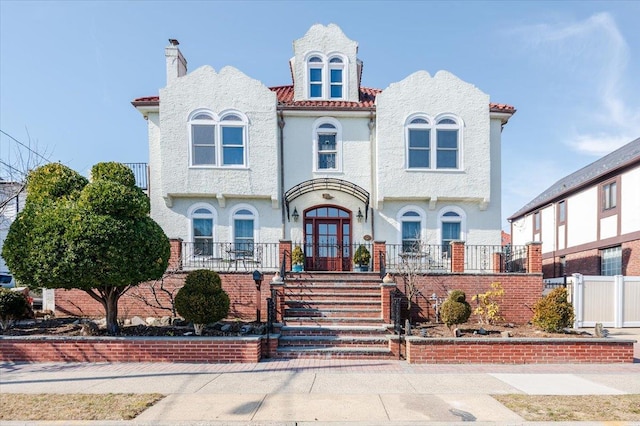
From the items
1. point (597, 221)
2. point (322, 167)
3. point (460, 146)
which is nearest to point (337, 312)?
point (322, 167)

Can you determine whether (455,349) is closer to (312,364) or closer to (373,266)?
(312,364)

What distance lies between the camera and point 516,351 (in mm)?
7891

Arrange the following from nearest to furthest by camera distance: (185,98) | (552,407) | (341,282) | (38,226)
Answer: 1. (552,407)
2. (38,226)
3. (341,282)
4. (185,98)

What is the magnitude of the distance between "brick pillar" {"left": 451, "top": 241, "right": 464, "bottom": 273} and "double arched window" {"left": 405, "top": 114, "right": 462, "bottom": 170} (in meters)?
3.12

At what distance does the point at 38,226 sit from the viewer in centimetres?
766

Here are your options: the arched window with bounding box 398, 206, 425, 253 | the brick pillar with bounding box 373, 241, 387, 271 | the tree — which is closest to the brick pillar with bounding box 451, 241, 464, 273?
the arched window with bounding box 398, 206, 425, 253

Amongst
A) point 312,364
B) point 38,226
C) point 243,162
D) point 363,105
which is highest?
point 363,105

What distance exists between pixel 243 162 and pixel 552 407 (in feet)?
36.8

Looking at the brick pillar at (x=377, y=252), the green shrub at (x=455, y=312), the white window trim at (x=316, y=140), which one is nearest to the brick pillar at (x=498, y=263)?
the green shrub at (x=455, y=312)

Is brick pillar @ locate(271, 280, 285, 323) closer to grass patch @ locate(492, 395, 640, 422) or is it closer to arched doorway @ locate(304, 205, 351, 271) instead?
arched doorway @ locate(304, 205, 351, 271)

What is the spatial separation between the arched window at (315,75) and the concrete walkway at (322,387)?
1032cm

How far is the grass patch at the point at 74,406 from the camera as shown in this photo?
495 cm

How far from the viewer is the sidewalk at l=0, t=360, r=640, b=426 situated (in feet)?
16.5

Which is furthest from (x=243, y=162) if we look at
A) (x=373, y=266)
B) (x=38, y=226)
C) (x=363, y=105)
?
(x=38, y=226)
